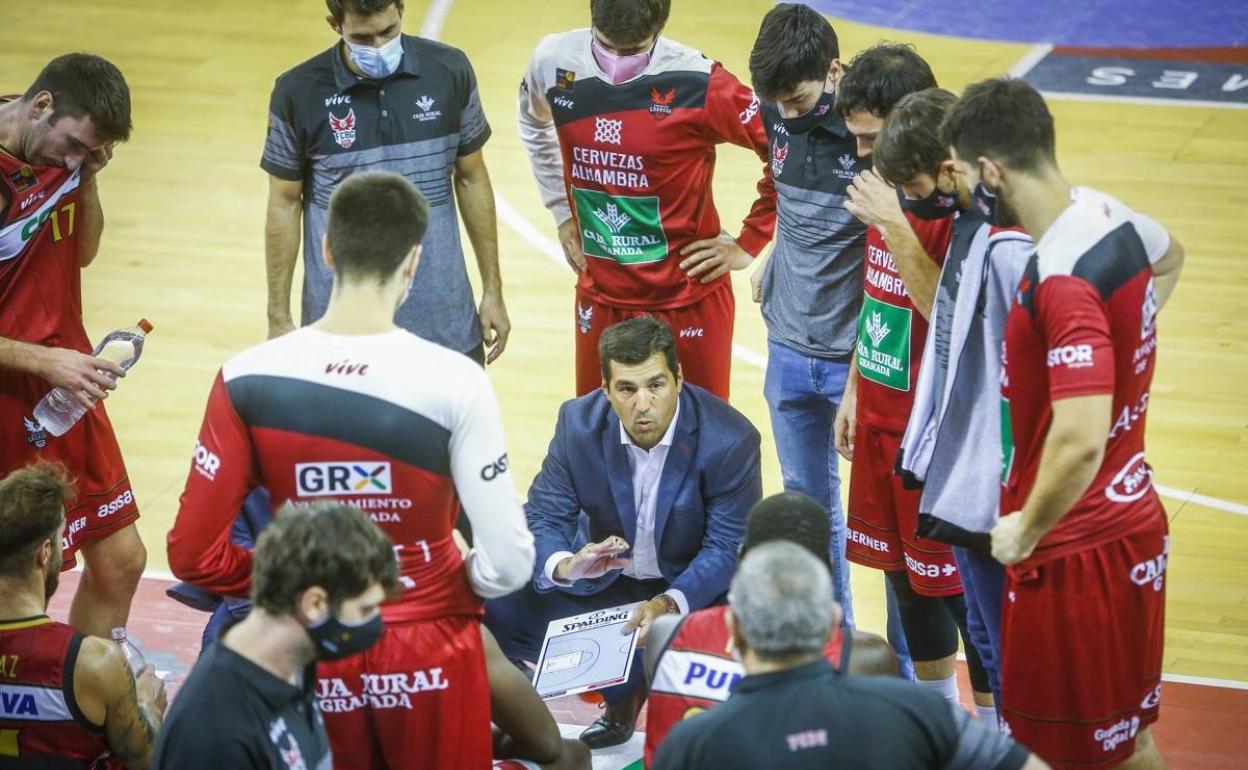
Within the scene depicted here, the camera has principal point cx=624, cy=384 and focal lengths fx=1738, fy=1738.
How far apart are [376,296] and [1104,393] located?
177 centimetres

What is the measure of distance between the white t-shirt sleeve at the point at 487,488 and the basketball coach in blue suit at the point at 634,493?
4.85 feet

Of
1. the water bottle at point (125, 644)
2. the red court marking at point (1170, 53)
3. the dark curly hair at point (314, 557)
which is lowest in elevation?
the water bottle at point (125, 644)

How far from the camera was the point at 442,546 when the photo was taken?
172 inches

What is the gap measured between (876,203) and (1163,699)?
91.9 inches

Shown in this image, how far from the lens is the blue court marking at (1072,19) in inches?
538

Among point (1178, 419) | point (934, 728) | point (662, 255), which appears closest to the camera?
point (934, 728)

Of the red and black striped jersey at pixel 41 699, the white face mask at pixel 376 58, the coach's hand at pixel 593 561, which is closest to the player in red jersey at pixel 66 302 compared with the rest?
the white face mask at pixel 376 58

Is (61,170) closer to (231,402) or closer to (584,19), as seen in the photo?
(231,402)

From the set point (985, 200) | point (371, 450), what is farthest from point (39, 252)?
point (985, 200)

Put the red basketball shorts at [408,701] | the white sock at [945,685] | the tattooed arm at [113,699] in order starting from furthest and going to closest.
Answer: the white sock at [945,685], the tattooed arm at [113,699], the red basketball shorts at [408,701]

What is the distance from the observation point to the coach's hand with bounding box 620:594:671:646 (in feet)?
18.1

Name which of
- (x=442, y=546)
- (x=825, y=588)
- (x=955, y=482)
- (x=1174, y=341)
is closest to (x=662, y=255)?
(x=955, y=482)

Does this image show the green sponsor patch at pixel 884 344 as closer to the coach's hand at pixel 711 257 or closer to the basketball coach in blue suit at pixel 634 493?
the basketball coach in blue suit at pixel 634 493

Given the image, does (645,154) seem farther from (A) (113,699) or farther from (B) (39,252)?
(A) (113,699)
